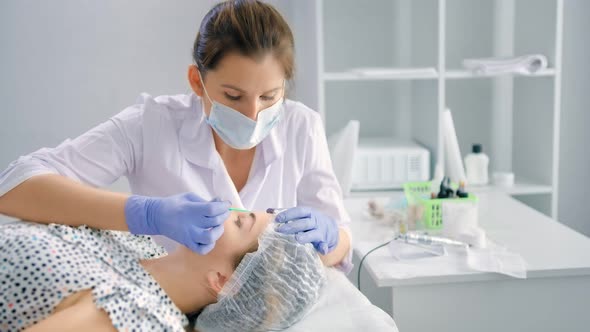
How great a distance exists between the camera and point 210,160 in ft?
5.66

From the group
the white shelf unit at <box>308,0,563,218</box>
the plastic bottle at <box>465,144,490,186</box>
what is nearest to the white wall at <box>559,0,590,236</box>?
the white shelf unit at <box>308,0,563,218</box>

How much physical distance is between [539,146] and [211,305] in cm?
204

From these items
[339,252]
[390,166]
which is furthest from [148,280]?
[390,166]

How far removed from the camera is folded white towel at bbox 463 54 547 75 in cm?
274

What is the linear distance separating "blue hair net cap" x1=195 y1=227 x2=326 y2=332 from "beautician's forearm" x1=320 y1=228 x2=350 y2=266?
0.75ft

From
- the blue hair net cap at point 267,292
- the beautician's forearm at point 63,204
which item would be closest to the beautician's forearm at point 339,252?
the blue hair net cap at point 267,292

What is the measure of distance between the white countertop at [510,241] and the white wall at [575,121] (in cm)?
89

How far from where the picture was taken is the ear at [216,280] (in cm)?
144

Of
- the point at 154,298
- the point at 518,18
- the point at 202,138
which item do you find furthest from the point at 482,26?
the point at 154,298

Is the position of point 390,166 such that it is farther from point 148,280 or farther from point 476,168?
point 148,280

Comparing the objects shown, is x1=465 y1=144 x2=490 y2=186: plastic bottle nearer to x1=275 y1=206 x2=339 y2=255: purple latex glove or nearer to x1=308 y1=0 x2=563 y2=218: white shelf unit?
x1=308 y1=0 x2=563 y2=218: white shelf unit

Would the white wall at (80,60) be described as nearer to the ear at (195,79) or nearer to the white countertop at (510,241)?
the white countertop at (510,241)

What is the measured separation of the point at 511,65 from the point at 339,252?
146 cm

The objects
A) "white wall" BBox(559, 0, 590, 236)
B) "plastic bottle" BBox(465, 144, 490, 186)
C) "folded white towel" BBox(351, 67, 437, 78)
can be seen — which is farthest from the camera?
"white wall" BBox(559, 0, 590, 236)
